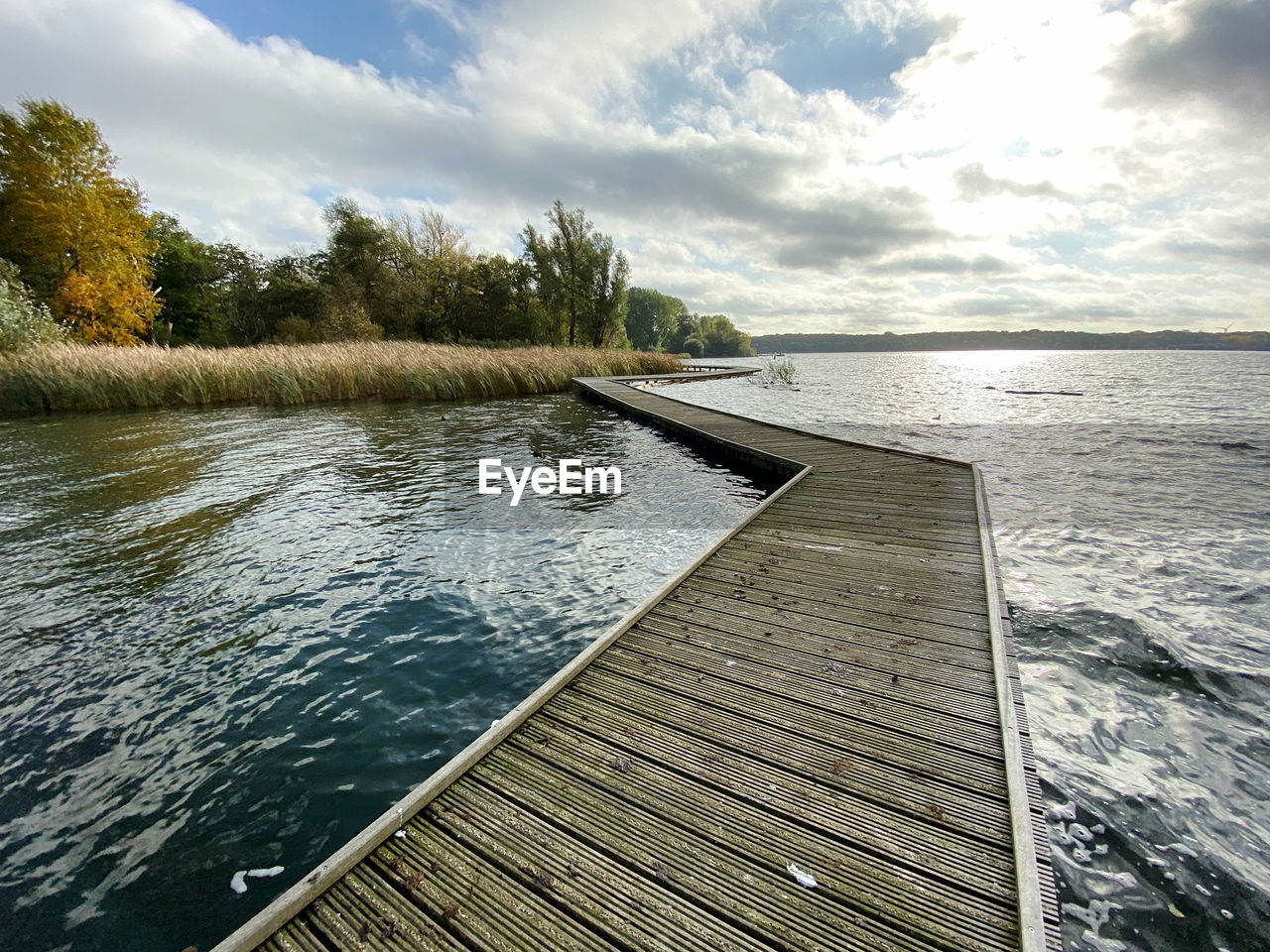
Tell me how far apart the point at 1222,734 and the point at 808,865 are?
296cm

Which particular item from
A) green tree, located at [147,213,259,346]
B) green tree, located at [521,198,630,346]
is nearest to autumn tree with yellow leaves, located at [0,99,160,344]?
green tree, located at [147,213,259,346]

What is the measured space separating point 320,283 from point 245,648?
38368 millimetres

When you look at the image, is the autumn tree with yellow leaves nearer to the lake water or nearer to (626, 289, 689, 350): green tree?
the lake water

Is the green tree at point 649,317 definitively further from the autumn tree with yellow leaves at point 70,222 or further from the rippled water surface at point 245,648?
the rippled water surface at point 245,648

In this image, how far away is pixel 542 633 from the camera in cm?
384

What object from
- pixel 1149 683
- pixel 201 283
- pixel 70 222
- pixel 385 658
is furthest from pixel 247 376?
pixel 201 283

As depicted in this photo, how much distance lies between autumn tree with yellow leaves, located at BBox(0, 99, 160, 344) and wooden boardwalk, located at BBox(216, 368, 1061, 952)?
31.0 metres

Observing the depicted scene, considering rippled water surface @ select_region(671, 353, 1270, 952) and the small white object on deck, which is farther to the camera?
rippled water surface @ select_region(671, 353, 1270, 952)

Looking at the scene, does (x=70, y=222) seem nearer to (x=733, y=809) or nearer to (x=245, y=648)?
(x=245, y=648)

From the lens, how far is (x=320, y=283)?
3472cm

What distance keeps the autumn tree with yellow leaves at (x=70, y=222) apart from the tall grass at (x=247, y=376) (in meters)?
11.0

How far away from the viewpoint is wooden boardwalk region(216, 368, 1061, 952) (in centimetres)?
154

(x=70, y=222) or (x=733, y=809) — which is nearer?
(x=733, y=809)

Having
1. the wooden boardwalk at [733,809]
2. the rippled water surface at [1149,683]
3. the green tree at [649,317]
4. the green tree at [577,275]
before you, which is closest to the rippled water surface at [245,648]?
the wooden boardwalk at [733,809]
